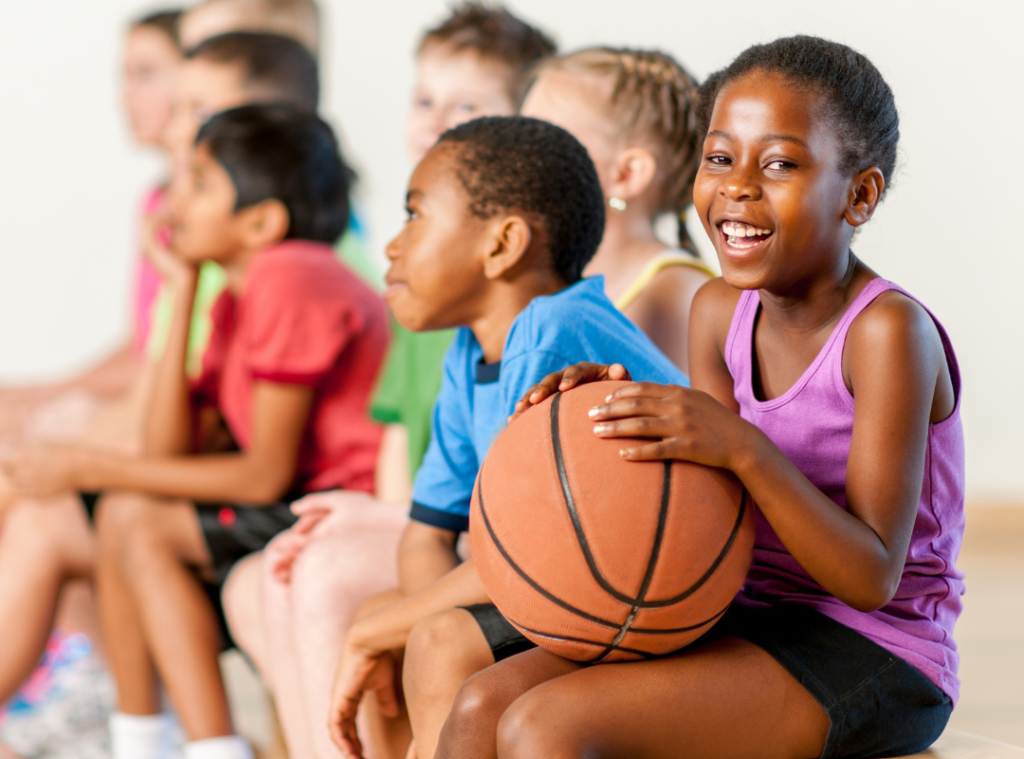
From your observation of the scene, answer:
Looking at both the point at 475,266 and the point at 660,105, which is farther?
the point at 660,105

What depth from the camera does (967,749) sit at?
1142mm

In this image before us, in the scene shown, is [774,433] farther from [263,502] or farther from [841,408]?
[263,502]

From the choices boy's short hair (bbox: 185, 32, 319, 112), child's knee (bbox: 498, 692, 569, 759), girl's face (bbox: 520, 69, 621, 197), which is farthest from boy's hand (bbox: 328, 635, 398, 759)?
boy's short hair (bbox: 185, 32, 319, 112)

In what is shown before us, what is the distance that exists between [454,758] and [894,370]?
1.79 ft

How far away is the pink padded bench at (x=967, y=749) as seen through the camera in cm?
111

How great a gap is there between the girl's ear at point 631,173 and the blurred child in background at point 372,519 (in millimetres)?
310

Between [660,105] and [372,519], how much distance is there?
0.83 m

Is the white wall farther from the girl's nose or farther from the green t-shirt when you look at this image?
the girl's nose

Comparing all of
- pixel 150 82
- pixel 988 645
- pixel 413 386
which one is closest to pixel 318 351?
pixel 413 386

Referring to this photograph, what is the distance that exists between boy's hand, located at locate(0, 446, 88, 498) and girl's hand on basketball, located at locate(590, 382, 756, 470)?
140 cm

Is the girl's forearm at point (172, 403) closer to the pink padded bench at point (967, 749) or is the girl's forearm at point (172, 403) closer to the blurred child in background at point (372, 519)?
the blurred child in background at point (372, 519)

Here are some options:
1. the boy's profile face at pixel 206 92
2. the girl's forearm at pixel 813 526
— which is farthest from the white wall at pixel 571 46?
the girl's forearm at pixel 813 526

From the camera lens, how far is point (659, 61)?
1.91m

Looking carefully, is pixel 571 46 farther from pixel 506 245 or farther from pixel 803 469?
pixel 803 469
